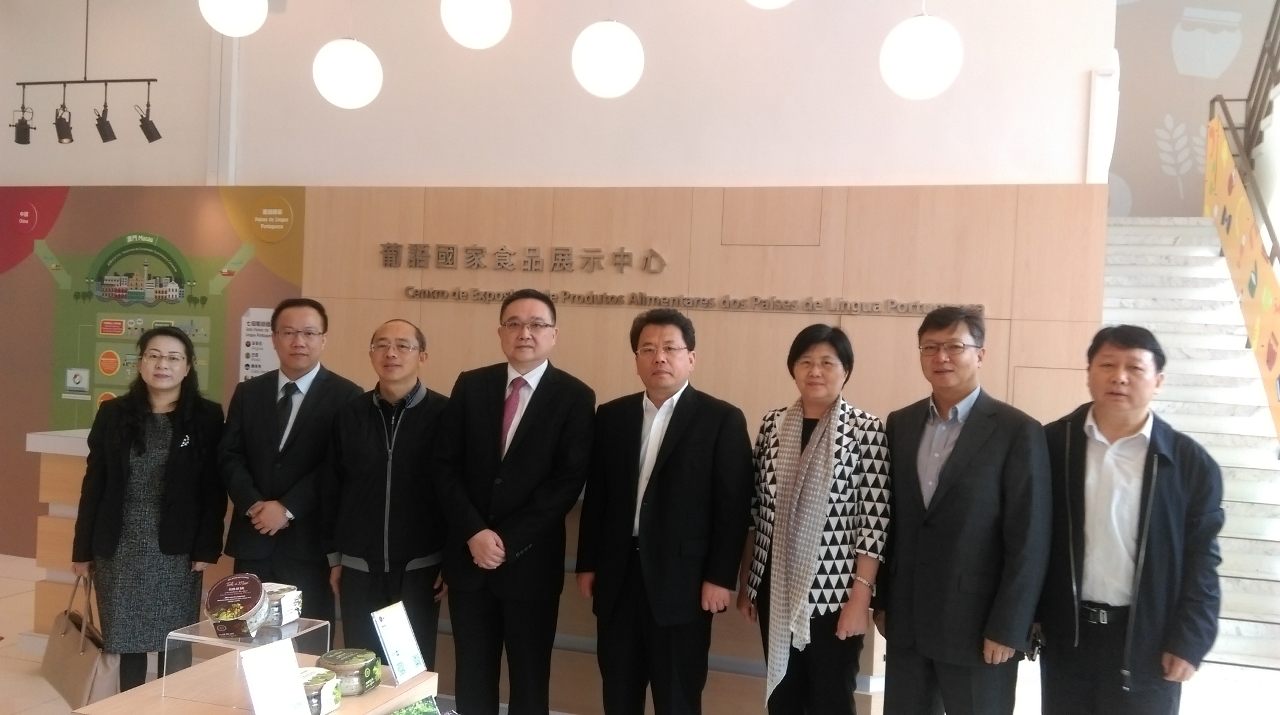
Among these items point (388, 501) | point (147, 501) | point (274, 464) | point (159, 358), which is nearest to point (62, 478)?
point (147, 501)

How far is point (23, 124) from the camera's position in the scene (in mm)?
6375

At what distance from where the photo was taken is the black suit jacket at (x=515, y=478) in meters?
2.88

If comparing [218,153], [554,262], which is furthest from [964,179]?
[218,153]

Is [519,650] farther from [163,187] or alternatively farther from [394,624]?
[163,187]

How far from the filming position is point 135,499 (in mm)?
3104

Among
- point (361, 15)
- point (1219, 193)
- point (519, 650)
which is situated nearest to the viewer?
point (519, 650)

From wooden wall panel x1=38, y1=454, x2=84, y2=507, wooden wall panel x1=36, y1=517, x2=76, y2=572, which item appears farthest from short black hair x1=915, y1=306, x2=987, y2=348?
wooden wall panel x1=36, y1=517, x2=76, y2=572

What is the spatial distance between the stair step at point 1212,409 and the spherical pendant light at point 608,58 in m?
4.58

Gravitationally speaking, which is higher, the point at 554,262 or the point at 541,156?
the point at 541,156

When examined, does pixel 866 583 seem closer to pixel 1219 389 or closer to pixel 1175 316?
pixel 1219 389

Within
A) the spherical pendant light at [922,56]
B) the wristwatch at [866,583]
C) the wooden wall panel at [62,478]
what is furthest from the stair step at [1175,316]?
the wooden wall panel at [62,478]

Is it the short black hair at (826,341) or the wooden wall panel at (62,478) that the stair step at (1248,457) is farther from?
the wooden wall panel at (62,478)

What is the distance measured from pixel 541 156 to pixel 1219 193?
650 cm

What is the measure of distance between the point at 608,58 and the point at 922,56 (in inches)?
50.2
